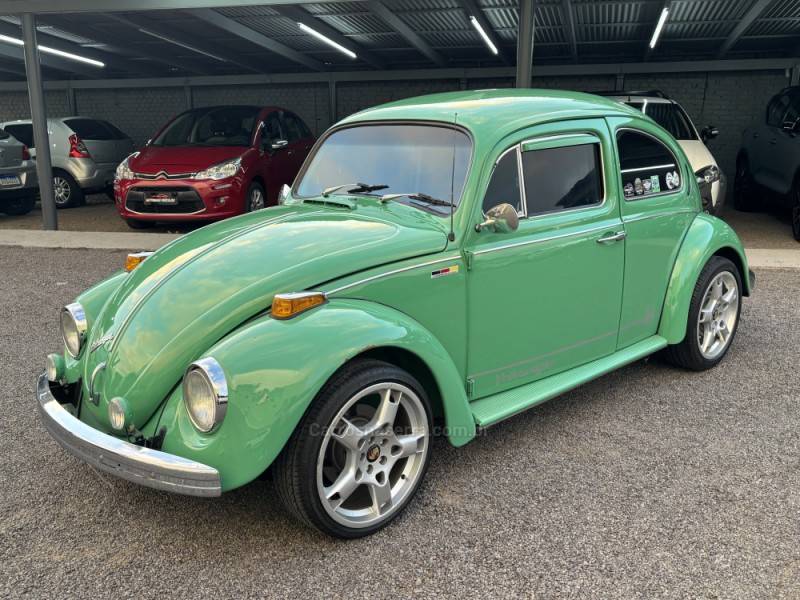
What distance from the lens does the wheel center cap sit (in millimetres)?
2813

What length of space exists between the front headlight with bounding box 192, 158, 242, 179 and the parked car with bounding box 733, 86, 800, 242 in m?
7.45

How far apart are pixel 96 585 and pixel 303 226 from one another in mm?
1696

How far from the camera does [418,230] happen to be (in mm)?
3127

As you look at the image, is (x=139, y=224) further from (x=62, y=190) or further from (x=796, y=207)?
(x=796, y=207)

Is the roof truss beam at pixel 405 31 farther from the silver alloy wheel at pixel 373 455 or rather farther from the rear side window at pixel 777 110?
the silver alloy wheel at pixel 373 455

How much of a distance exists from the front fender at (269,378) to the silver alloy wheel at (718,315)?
261 cm

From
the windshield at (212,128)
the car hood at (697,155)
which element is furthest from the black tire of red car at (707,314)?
the windshield at (212,128)

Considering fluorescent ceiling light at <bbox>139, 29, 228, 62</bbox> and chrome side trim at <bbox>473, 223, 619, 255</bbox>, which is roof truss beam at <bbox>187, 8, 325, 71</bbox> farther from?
chrome side trim at <bbox>473, 223, 619, 255</bbox>

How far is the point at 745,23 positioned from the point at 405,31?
5.71 metres

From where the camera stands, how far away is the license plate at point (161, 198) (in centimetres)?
915

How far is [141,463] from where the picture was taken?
2.43 metres

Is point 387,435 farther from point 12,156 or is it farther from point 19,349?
point 12,156

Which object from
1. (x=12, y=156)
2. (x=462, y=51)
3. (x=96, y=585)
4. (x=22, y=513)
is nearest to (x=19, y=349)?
(x=22, y=513)

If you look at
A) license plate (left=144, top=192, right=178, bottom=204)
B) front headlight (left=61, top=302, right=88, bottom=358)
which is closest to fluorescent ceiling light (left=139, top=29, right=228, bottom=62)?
license plate (left=144, top=192, right=178, bottom=204)
